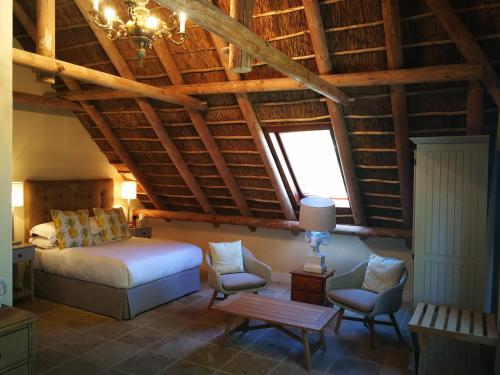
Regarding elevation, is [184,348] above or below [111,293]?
below

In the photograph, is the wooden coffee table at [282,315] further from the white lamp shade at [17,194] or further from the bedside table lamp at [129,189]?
the bedside table lamp at [129,189]

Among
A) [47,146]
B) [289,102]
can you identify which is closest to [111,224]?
[47,146]

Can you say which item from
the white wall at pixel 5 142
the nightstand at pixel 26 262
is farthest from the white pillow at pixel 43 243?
the white wall at pixel 5 142

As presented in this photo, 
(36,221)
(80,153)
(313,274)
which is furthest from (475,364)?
(80,153)

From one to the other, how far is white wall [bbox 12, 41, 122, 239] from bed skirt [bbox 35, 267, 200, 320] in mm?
905

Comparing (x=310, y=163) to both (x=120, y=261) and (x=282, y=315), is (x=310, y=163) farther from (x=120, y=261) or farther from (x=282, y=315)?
(x=120, y=261)

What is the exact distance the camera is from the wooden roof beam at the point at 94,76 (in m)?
3.46

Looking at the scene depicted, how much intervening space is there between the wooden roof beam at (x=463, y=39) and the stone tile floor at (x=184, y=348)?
8.24 feet

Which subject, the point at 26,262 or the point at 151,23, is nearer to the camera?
the point at 151,23

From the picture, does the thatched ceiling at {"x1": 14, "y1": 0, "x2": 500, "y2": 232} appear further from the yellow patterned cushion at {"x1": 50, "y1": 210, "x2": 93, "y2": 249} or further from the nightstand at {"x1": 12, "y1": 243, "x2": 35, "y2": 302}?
the nightstand at {"x1": 12, "y1": 243, "x2": 35, "y2": 302}

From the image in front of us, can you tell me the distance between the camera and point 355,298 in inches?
165

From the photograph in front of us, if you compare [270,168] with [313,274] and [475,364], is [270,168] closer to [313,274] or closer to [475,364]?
[313,274]

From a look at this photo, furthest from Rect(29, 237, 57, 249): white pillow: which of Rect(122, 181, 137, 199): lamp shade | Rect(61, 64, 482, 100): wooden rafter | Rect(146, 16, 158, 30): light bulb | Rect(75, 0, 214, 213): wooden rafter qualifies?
Rect(146, 16, 158, 30): light bulb

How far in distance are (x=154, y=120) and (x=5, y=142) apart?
9.56 feet
